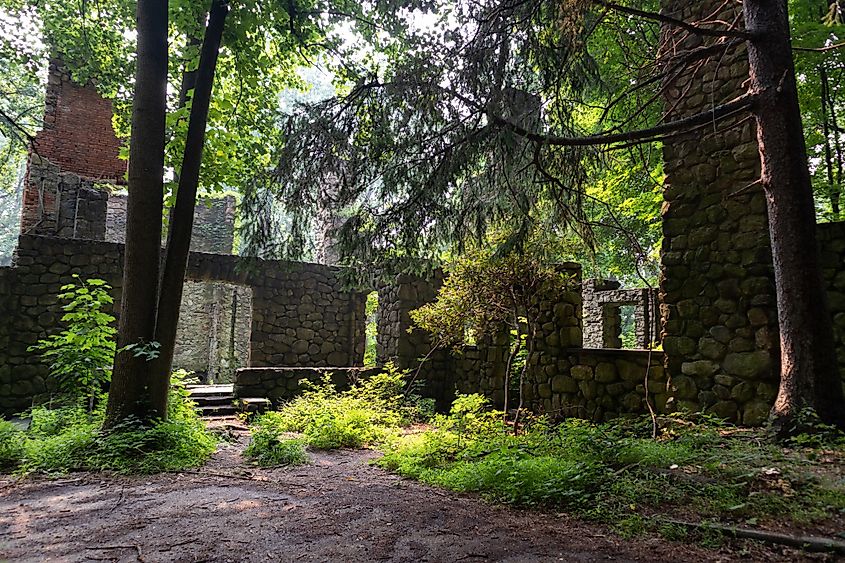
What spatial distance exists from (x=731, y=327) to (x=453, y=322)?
10.7 feet

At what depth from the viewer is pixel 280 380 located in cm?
905

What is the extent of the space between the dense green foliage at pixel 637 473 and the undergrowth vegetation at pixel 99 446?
1897 mm

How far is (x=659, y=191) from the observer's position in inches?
359

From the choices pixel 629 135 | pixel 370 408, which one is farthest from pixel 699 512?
pixel 370 408

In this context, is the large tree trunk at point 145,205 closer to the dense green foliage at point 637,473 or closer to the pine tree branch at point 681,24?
the dense green foliage at point 637,473

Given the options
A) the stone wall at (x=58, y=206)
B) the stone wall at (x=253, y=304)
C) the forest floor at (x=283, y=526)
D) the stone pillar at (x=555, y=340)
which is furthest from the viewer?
the stone wall at (x=58, y=206)

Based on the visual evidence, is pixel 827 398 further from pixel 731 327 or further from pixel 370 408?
pixel 370 408

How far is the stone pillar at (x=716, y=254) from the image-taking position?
4.72 m

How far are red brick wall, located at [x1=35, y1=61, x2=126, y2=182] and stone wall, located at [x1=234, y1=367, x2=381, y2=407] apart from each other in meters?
5.73

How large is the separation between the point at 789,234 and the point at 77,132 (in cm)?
1252

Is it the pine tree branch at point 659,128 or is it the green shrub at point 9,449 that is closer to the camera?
the pine tree branch at point 659,128

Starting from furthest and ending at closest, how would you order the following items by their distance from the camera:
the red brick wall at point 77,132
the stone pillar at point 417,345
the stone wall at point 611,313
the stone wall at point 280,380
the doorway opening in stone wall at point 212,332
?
the doorway opening in stone wall at point 212,332
the stone wall at point 611,313
the red brick wall at point 77,132
the stone pillar at point 417,345
the stone wall at point 280,380

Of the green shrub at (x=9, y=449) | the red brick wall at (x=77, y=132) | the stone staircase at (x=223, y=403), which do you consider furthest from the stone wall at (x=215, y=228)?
the green shrub at (x=9, y=449)

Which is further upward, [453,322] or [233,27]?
[233,27]
